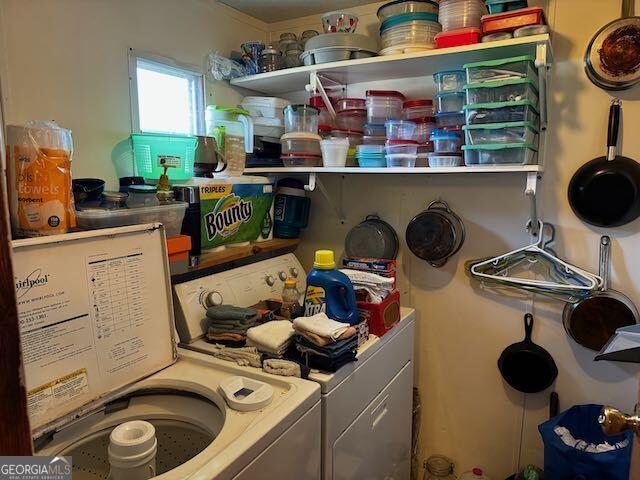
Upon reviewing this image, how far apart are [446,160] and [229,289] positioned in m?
0.94

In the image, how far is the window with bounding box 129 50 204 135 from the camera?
1.70 meters

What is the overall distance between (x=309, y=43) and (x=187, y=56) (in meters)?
0.51

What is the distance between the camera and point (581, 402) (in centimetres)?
178

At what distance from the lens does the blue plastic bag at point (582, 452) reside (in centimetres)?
154

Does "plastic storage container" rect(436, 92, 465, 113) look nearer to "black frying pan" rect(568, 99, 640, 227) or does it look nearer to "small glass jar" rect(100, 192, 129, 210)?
"black frying pan" rect(568, 99, 640, 227)

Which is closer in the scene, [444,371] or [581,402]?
[581,402]

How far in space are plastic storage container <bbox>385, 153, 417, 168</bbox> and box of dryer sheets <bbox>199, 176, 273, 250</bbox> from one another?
0.56 m

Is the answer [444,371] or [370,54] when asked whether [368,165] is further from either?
[444,371]

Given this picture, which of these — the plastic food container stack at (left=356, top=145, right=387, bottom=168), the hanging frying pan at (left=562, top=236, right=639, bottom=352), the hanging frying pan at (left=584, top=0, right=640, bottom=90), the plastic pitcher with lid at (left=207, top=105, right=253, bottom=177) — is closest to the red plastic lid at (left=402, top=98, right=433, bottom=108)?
the plastic food container stack at (left=356, top=145, right=387, bottom=168)

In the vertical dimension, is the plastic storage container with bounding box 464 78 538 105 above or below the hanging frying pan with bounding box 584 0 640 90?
below

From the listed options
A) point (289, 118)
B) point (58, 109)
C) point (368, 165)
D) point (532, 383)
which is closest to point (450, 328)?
point (532, 383)

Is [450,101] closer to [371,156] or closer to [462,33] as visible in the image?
[462,33]

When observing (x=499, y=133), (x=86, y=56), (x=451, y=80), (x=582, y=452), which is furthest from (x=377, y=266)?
(x=86, y=56)

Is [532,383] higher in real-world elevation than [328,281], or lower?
lower
